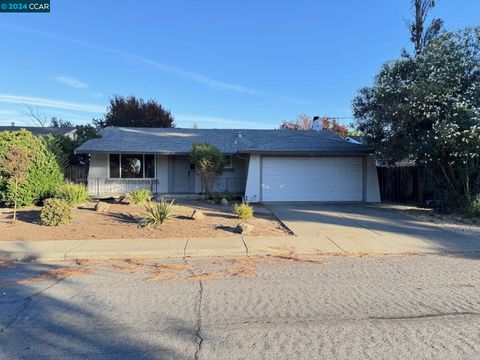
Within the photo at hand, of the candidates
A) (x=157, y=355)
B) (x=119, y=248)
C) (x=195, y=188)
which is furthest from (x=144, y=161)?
(x=157, y=355)

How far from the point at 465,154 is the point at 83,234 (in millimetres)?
12144

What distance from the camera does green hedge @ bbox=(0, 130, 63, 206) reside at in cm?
1523

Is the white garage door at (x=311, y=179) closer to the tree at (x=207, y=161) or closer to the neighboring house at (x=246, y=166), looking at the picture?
the neighboring house at (x=246, y=166)

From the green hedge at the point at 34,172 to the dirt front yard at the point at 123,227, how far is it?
3.79ft

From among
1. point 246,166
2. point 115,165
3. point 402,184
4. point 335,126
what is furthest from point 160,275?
point 335,126

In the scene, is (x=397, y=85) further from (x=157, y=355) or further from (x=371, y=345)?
(x=157, y=355)

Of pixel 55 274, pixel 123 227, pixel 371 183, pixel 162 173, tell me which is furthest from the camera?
pixel 162 173

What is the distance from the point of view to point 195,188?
870 inches

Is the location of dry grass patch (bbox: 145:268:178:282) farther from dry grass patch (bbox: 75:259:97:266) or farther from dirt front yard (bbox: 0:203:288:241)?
dirt front yard (bbox: 0:203:288:241)

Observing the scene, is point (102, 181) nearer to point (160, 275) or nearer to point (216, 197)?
point (216, 197)

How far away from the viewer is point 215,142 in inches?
904

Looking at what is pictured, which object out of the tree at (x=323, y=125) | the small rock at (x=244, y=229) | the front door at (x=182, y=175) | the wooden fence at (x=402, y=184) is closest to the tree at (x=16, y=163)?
the small rock at (x=244, y=229)

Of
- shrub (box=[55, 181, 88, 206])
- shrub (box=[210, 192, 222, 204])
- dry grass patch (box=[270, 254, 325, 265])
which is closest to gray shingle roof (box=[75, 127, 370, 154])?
shrub (box=[210, 192, 222, 204])

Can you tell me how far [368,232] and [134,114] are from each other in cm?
2903
